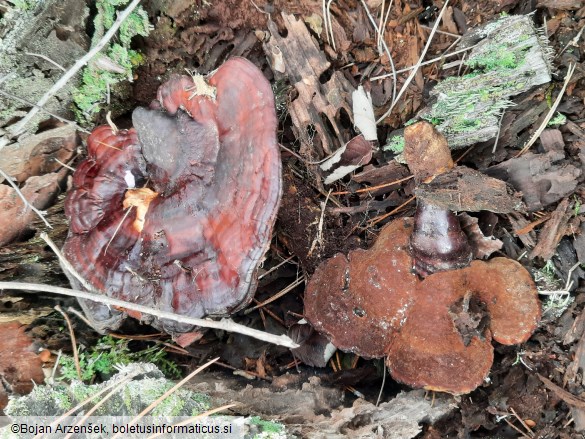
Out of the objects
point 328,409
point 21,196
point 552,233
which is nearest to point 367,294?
point 328,409

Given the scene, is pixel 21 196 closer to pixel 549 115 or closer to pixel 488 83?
pixel 488 83

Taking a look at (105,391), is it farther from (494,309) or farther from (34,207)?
(494,309)

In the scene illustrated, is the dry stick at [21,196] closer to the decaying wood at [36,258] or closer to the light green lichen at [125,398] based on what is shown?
the decaying wood at [36,258]

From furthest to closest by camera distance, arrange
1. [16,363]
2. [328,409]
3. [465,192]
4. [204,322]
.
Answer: [16,363]
[328,409]
[465,192]
[204,322]

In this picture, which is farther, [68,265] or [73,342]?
[73,342]

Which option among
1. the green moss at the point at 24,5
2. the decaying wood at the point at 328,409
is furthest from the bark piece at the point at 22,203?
the decaying wood at the point at 328,409

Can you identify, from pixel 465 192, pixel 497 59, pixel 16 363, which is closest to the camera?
pixel 465 192

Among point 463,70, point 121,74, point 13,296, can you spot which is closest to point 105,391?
point 13,296
